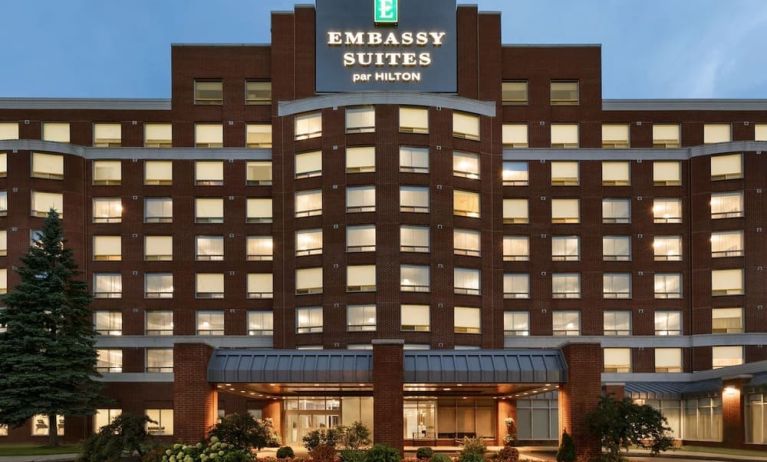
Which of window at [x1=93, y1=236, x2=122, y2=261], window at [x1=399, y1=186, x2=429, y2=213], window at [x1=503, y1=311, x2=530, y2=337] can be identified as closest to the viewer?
window at [x1=399, y1=186, x2=429, y2=213]

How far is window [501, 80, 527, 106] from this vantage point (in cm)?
6781

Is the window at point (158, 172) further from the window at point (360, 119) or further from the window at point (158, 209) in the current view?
the window at point (360, 119)

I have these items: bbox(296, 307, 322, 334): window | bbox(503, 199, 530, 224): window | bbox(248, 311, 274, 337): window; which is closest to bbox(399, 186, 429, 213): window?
bbox(503, 199, 530, 224): window

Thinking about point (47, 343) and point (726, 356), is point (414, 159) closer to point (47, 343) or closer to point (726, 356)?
point (47, 343)

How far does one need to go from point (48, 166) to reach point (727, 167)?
170 feet

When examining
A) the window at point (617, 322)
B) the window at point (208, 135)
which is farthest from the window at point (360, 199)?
the window at point (617, 322)

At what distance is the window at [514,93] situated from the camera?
67812 millimetres

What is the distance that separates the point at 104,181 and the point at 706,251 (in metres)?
46.8

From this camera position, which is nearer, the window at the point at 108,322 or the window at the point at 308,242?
the window at the point at 308,242

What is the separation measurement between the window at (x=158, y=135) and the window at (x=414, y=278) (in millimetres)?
21635

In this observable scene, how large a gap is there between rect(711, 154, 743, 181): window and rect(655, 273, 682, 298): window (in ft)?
26.7

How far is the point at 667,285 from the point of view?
6688 cm

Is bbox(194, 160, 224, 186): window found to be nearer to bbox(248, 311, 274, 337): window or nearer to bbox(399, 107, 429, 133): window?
bbox(248, 311, 274, 337): window

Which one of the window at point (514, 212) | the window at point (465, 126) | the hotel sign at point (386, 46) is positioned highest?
the hotel sign at point (386, 46)
